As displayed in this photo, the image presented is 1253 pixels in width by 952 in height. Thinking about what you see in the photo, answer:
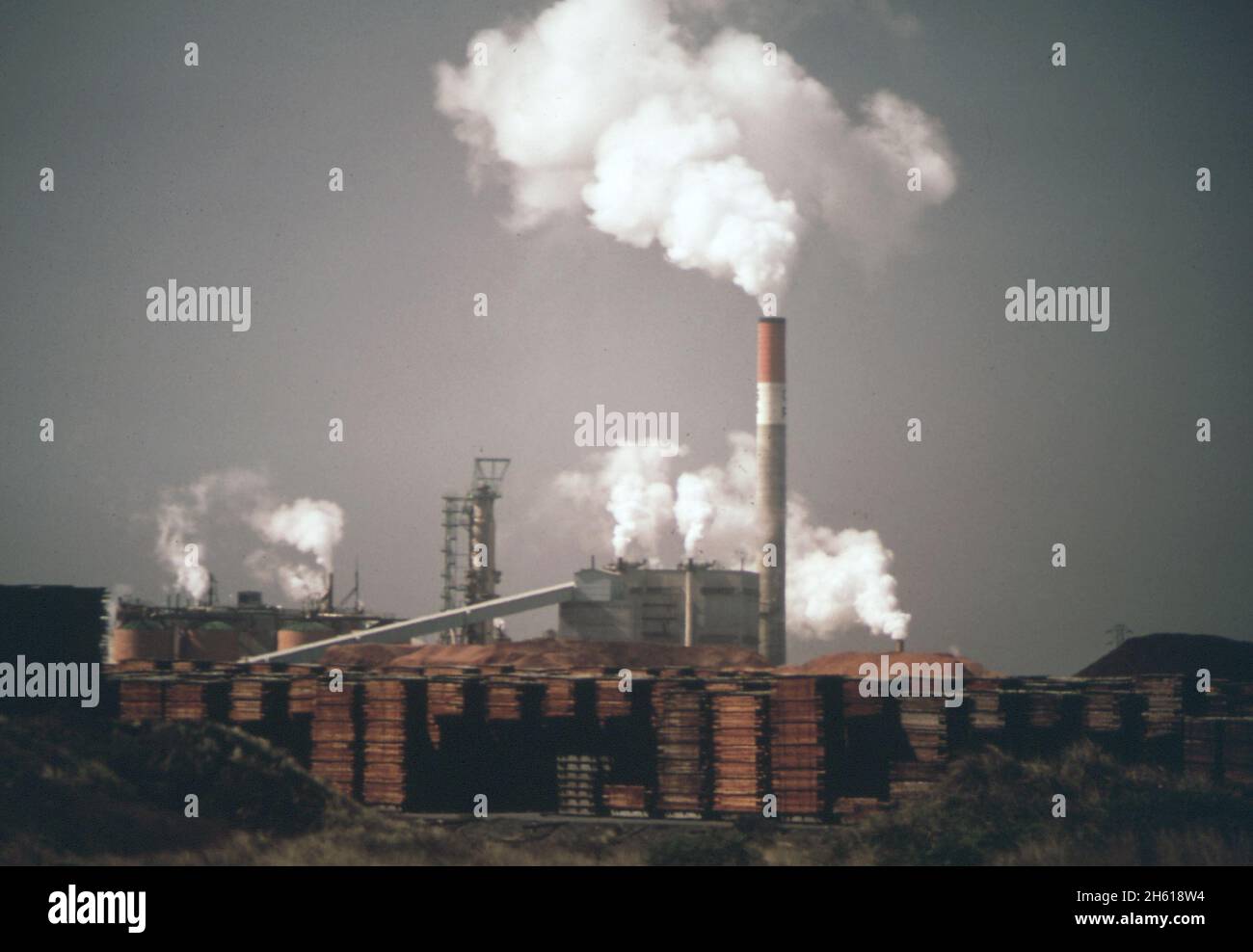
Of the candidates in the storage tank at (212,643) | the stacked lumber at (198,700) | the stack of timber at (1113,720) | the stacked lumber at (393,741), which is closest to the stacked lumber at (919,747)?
the stack of timber at (1113,720)

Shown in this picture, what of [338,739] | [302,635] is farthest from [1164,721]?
[302,635]

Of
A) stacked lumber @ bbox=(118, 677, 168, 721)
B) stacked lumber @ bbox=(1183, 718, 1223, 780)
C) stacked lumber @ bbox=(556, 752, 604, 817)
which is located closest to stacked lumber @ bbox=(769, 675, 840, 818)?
stacked lumber @ bbox=(556, 752, 604, 817)

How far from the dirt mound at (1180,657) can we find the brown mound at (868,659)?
296 centimetres

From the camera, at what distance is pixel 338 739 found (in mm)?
29672

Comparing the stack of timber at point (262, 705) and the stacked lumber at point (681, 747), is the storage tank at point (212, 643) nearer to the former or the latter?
the stack of timber at point (262, 705)

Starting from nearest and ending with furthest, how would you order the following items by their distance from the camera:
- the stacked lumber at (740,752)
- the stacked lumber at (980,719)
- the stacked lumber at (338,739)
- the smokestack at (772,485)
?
the stacked lumber at (740,752)
the stacked lumber at (980,719)
the stacked lumber at (338,739)
the smokestack at (772,485)

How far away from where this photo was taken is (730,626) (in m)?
53.3

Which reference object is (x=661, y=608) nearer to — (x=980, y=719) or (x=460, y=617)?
(x=460, y=617)

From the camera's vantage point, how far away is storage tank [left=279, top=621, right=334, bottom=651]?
5866 centimetres

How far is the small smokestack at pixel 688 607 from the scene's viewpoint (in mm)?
52531

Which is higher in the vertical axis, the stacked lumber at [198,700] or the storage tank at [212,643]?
the storage tank at [212,643]

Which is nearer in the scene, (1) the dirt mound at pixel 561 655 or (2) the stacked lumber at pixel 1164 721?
(2) the stacked lumber at pixel 1164 721

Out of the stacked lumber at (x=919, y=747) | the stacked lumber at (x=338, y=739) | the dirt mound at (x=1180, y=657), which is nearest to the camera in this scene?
the stacked lumber at (x=919, y=747)
